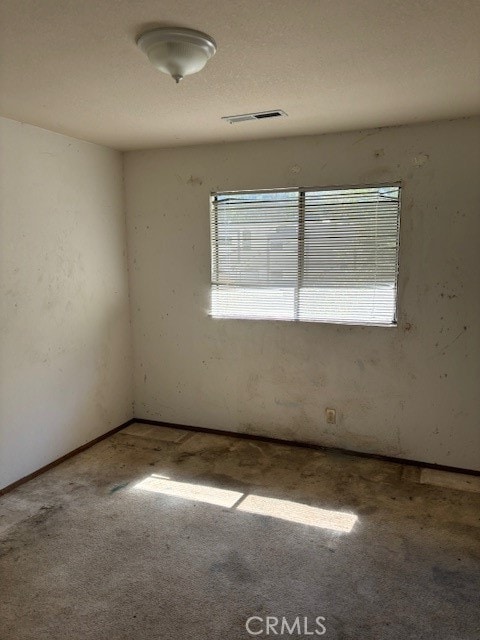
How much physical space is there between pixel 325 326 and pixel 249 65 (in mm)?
1931

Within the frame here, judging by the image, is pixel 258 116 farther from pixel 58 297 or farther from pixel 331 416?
pixel 331 416

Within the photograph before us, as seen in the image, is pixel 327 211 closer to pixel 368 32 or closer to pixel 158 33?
pixel 368 32

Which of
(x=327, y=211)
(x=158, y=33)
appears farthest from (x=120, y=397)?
(x=158, y=33)

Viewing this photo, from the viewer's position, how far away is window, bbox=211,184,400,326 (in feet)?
10.5

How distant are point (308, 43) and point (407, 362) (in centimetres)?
220

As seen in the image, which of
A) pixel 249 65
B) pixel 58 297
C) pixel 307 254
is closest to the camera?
pixel 249 65

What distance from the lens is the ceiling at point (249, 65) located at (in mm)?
1548

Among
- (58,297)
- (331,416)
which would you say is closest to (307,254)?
(331,416)

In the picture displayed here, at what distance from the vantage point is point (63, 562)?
2.25 m

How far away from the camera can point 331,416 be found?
11.4 ft

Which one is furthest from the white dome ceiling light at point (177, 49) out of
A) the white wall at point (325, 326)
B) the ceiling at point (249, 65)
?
the white wall at point (325, 326)

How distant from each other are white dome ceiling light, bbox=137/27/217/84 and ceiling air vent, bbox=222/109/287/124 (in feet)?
2.91

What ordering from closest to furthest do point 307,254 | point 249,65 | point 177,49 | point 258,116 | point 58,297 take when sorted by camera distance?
point 177,49 < point 249,65 < point 258,116 < point 58,297 < point 307,254

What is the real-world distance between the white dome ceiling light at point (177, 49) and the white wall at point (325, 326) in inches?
63.7
